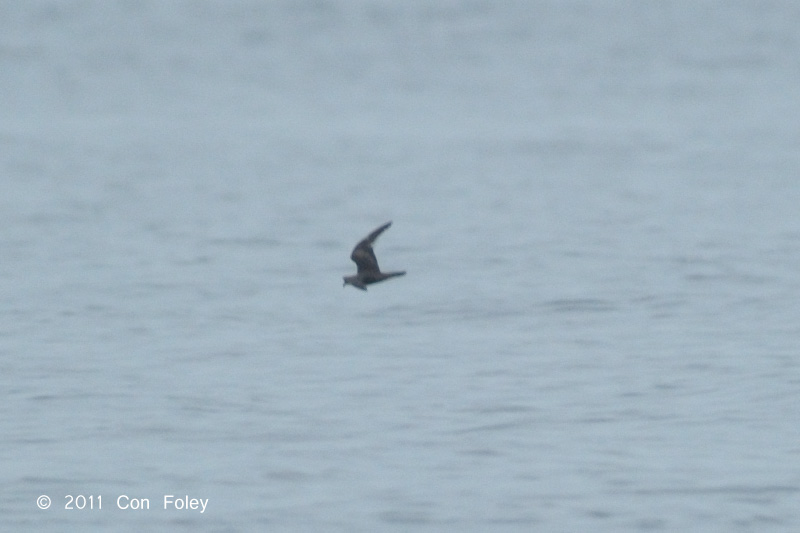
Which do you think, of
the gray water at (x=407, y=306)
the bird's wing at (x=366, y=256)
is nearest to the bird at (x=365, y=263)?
the bird's wing at (x=366, y=256)

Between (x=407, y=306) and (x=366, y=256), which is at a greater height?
(x=366, y=256)

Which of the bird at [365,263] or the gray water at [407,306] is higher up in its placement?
the bird at [365,263]

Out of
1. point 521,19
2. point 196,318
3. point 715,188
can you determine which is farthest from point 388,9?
point 196,318

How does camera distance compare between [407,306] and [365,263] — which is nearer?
[365,263]

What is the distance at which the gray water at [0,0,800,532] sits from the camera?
33.0ft

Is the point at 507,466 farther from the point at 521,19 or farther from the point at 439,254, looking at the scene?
the point at 521,19

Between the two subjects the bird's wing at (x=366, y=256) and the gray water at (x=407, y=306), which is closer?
the bird's wing at (x=366, y=256)

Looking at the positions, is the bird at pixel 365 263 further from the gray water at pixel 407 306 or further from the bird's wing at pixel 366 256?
the gray water at pixel 407 306

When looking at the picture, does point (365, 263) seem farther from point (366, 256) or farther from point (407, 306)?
point (407, 306)

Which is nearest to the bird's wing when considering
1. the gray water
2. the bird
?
the bird

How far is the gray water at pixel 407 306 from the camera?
10.1 m

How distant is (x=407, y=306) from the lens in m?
15.2

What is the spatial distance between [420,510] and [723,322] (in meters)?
5.38

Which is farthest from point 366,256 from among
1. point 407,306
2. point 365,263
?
point 407,306
